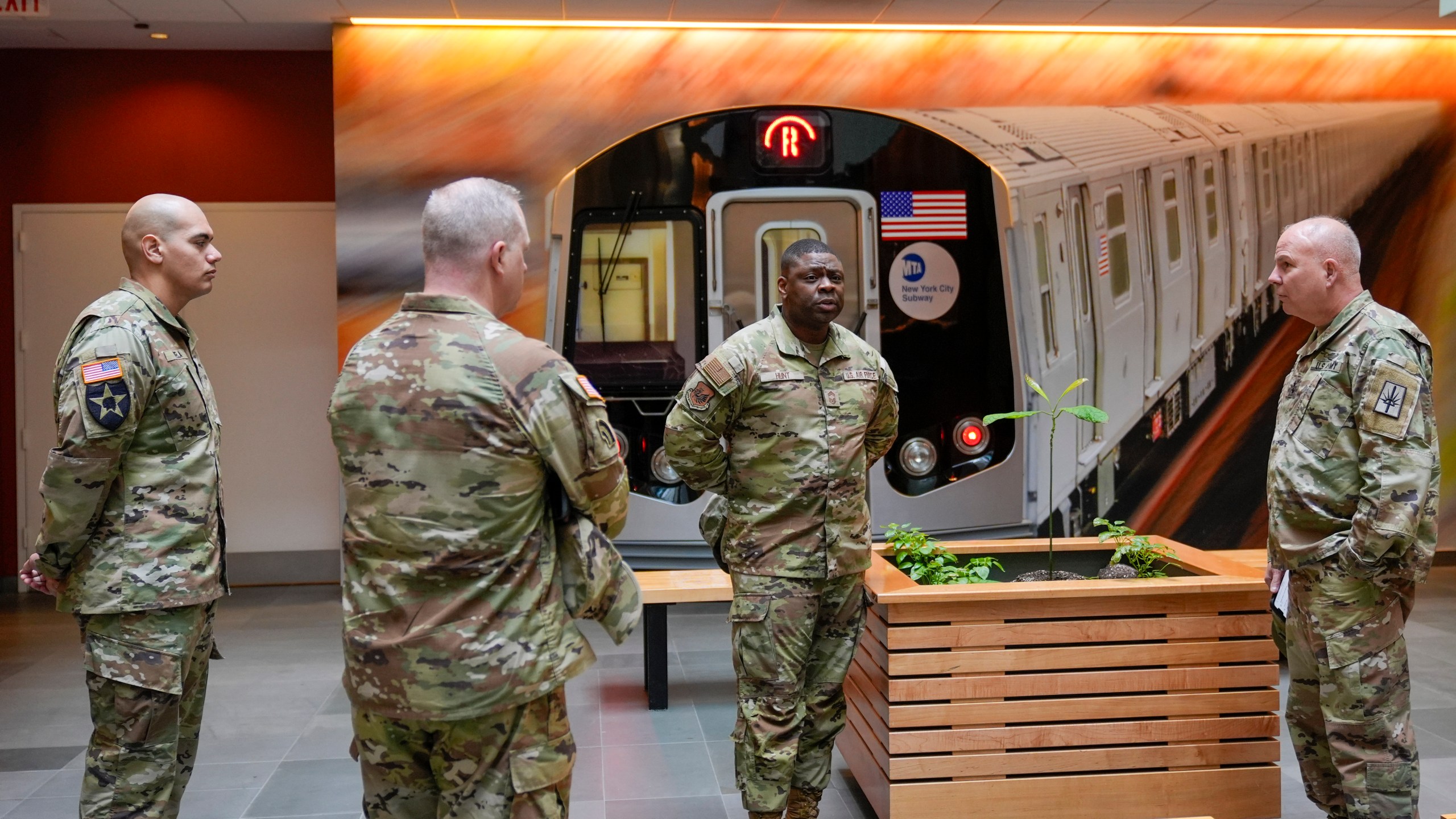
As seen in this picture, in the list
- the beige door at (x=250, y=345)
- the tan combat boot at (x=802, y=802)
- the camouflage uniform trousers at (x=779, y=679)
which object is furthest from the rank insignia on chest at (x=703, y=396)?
the beige door at (x=250, y=345)

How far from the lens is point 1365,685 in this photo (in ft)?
8.26

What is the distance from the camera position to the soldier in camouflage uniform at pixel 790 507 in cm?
274

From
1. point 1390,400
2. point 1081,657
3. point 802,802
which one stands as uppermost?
point 1390,400

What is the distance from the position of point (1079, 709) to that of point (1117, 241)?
11.6 feet

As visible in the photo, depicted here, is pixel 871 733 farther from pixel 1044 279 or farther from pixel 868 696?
pixel 1044 279

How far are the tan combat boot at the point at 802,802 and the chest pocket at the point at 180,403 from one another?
166 cm

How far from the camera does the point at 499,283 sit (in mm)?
1805

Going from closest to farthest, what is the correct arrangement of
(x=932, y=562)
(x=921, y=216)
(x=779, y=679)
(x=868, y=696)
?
(x=779, y=679) → (x=868, y=696) → (x=932, y=562) → (x=921, y=216)

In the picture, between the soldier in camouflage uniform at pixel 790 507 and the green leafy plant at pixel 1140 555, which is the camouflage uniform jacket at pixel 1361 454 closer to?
the green leafy plant at pixel 1140 555

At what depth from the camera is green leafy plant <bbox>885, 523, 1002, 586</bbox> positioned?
321 cm

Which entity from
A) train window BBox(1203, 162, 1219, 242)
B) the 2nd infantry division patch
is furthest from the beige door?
the 2nd infantry division patch

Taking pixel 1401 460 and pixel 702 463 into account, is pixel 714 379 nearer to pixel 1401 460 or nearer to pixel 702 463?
pixel 702 463

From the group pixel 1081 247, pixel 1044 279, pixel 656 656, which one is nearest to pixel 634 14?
pixel 1044 279

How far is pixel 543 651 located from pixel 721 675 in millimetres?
2933
